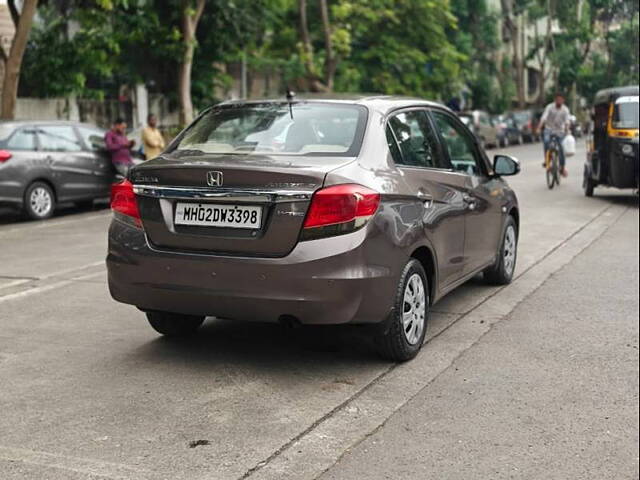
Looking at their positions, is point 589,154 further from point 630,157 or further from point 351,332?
point 351,332

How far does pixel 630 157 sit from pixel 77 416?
12167mm

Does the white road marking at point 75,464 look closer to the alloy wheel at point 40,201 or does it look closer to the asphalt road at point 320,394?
the asphalt road at point 320,394

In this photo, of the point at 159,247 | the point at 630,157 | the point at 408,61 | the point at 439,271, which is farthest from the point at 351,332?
the point at 408,61

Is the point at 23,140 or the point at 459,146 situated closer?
the point at 459,146

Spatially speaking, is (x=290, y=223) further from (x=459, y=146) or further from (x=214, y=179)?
(x=459, y=146)

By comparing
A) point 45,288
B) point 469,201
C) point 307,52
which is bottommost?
point 45,288

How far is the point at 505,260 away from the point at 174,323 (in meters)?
3.27

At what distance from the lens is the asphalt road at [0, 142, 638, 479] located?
4129mm

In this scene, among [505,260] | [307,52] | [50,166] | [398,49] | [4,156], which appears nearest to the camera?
[505,260]

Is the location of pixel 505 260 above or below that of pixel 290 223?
below

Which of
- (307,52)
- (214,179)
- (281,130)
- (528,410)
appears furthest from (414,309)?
(307,52)

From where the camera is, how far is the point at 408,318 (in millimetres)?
5762

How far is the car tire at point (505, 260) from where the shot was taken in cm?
810

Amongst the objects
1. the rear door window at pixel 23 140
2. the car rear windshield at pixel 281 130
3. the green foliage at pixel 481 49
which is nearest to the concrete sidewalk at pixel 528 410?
the car rear windshield at pixel 281 130
